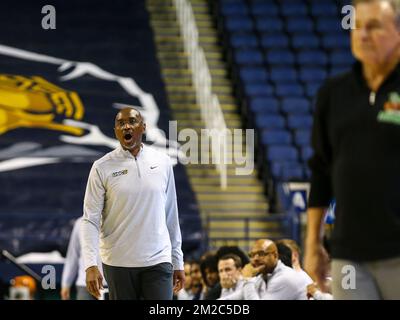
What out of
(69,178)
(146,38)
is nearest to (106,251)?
(69,178)

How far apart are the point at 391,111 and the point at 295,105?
15.6 m

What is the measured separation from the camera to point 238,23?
70.5 ft

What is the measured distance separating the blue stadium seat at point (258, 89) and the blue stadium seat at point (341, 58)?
58.1 inches

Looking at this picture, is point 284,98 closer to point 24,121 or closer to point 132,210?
point 24,121

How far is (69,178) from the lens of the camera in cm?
1744

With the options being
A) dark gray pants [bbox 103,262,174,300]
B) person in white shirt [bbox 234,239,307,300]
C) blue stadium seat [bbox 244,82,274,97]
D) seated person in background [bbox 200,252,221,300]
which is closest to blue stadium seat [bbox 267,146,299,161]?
blue stadium seat [bbox 244,82,274,97]

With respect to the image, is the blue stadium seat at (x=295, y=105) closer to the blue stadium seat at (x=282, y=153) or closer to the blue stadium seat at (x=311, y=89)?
the blue stadium seat at (x=311, y=89)

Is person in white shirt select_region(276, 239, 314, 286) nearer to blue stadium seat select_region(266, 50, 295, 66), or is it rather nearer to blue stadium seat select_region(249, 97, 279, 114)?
blue stadium seat select_region(249, 97, 279, 114)

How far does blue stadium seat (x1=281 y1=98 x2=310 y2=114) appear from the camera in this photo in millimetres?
19328

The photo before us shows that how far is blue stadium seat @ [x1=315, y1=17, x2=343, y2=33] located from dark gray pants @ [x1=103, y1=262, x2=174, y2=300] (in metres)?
15.0

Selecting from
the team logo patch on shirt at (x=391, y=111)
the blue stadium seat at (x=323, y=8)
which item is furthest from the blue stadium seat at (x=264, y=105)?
the team logo patch on shirt at (x=391, y=111)

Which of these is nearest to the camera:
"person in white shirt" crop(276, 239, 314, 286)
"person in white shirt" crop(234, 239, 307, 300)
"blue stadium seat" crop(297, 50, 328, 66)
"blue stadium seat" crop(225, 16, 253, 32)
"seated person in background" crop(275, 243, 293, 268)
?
"person in white shirt" crop(234, 239, 307, 300)

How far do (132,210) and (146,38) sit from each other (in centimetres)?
1485

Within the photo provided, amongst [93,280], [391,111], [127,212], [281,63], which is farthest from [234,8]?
[391,111]
